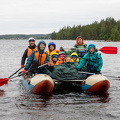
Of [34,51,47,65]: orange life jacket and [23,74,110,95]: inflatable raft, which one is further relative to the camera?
[34,51,47,65]: orange life jacket

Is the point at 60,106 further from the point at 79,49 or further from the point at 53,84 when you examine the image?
the point at 79,49

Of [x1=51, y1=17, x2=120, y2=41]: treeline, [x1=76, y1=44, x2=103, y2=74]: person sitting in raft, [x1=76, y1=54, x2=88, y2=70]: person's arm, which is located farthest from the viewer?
[x1=51, y1=17, x2=120, y2=41]: treeline

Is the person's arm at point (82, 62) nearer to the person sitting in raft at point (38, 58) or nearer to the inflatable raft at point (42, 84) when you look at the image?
the person sitting in raft at point (38, 58)

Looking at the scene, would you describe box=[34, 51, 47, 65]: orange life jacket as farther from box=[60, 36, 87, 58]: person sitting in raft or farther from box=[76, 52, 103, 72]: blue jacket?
Result: box=[60, 36, 87, 58]: person sitting in raft

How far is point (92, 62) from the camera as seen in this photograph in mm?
9656

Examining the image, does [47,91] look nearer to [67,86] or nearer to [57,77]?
[57,77]

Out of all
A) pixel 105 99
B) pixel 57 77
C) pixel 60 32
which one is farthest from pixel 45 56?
pixel 60 32

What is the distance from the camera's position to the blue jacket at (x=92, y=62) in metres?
9.59

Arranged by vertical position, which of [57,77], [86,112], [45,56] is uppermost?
[45,56]

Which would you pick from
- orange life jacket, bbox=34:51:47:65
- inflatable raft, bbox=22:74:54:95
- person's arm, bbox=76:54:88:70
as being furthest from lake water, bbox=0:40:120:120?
orange life jacket, bbox=34:51:47:65

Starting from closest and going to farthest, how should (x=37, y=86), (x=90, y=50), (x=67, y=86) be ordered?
(x=37, y=86)
(x=90, y=50)
(x=67, y=86)

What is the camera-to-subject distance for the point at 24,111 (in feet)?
24.3

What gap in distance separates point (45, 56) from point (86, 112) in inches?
127

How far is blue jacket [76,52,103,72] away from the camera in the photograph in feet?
31.4
